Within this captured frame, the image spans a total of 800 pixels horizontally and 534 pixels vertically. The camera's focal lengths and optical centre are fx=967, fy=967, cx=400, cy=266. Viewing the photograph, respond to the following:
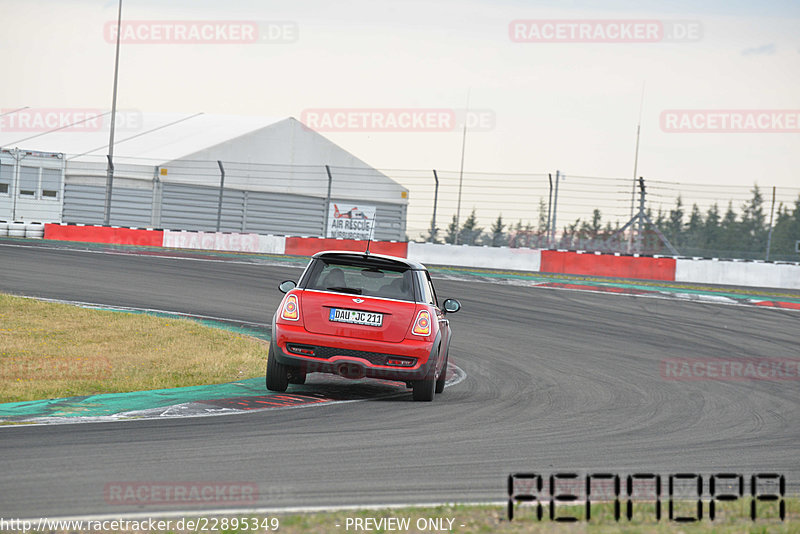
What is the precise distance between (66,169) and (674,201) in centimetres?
2353

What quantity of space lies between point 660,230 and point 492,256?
4.58 metres

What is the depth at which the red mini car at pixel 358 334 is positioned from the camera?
8.27 meters

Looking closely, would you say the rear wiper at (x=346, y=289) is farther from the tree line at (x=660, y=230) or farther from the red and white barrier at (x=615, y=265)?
the red and white barrier at (x=615, y=265)

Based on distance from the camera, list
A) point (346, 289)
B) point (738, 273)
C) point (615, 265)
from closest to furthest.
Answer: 1. point (346, 289)
2. point (615, 265)
3. point (738, 273)

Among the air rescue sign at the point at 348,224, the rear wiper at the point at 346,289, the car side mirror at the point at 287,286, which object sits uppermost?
the air rescue sign at the point at 348,224

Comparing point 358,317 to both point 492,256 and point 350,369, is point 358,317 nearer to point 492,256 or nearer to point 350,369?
point 350,369

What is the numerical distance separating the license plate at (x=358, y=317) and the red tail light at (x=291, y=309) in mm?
331

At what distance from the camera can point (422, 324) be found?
8438 millimetres

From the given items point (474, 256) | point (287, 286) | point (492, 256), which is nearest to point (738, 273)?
point (492, 256)

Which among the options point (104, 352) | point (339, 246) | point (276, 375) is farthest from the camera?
point (339, 246)

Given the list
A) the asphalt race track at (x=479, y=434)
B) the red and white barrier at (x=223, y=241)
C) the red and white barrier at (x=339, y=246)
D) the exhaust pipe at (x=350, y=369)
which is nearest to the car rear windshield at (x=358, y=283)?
the exhaust pipe at (x=350, y=369)

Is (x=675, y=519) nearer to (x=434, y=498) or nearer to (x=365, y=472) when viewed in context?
(x=434, y=498)

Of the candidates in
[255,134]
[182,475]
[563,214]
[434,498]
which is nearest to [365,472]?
[434,498]

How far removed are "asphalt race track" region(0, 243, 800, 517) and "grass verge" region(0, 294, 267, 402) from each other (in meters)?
1.91
